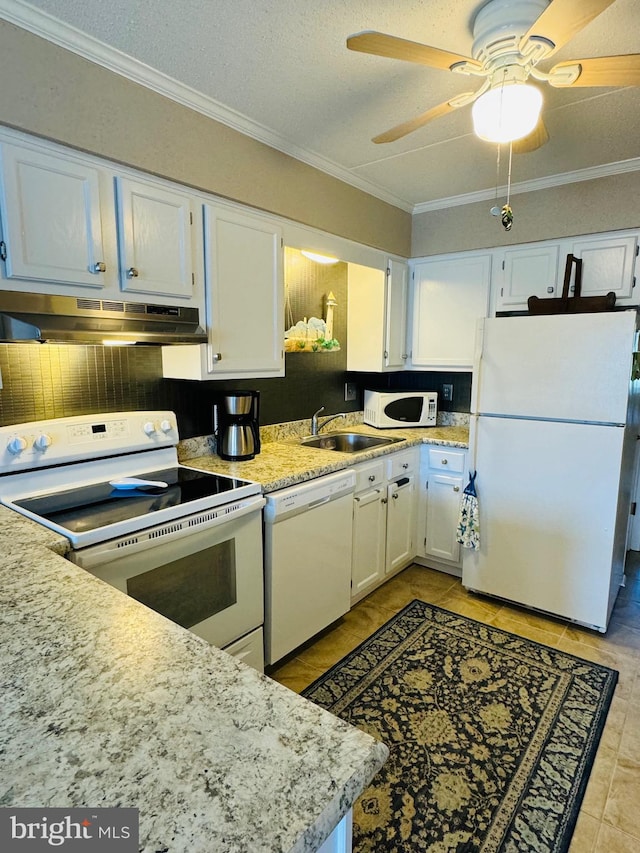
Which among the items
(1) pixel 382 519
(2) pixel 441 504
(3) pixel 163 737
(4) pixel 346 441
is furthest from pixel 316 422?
(3) pixel 163 737

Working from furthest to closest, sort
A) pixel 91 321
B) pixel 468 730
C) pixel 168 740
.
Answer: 1. pixel 468 730
2. pixel 91 321
3. pixel 168 740

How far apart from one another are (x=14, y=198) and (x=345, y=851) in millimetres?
1812

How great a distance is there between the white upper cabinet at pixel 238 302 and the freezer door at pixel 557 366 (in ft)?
3.86

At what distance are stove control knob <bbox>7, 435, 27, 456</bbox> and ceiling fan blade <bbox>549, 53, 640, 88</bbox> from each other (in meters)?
2.07

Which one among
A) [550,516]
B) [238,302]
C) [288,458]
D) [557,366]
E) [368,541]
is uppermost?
[238,302]

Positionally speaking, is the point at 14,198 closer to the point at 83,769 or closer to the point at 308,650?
the point at 83,769

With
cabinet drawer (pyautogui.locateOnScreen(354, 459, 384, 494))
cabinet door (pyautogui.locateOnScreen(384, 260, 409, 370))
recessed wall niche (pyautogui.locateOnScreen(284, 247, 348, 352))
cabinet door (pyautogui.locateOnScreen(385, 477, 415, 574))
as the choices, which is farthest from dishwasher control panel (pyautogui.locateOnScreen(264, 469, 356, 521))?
cabinet door (pyautogui.locateOnScreen(384, 260, 409, 370))

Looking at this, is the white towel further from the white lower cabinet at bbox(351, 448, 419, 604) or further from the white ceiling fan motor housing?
the white ceiling fan motor housing

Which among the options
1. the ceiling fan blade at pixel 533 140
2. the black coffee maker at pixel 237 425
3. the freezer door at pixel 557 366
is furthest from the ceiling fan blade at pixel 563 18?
the black coffee maker at pixel 237 425

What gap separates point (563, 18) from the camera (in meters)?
1.12

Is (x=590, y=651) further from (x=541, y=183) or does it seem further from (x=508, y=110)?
(x=541, y=183)

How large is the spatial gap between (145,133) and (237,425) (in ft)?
4.12

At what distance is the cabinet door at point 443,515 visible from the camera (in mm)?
2982

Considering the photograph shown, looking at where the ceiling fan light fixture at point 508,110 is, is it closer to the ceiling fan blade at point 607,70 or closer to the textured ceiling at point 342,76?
the ceiling fan blade at point 607,70
